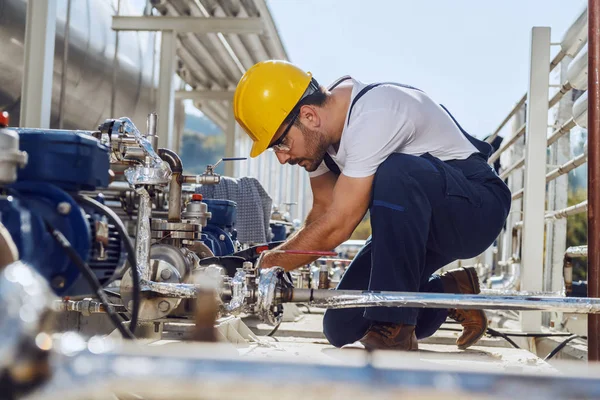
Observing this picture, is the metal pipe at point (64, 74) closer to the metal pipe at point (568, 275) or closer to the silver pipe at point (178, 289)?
the silver pipe at point (178, 289)

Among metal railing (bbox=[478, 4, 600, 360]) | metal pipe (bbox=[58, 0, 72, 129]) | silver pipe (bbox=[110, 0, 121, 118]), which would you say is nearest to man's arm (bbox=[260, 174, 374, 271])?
metal railing (bbox=[478, 4, 600, 360])

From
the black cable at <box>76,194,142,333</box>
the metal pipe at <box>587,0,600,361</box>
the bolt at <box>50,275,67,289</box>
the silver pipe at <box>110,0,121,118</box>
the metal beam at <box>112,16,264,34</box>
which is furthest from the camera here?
the metal beam at <box>112,16,264,34</box>

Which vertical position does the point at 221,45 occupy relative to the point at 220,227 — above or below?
above

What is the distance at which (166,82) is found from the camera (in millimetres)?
5570

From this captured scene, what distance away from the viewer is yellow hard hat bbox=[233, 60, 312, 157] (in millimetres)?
1957

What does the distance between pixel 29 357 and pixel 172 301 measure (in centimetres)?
121

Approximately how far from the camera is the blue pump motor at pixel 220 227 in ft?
8.32

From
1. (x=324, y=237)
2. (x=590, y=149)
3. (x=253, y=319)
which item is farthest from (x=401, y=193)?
(x=253, y=319)

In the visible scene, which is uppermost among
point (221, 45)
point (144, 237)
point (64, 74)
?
point (221, 45)

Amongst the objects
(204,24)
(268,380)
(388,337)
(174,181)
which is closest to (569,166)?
(388,337)

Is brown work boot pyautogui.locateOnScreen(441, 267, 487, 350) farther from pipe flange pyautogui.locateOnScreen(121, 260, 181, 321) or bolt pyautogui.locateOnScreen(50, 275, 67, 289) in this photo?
bolt pyautogui.locateOnScreen(50, 275, 67, 289)

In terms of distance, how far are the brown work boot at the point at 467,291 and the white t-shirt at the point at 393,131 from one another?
407mm

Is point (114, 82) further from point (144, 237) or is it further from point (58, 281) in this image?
point (58, 281)

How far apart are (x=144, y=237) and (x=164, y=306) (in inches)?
6.9
